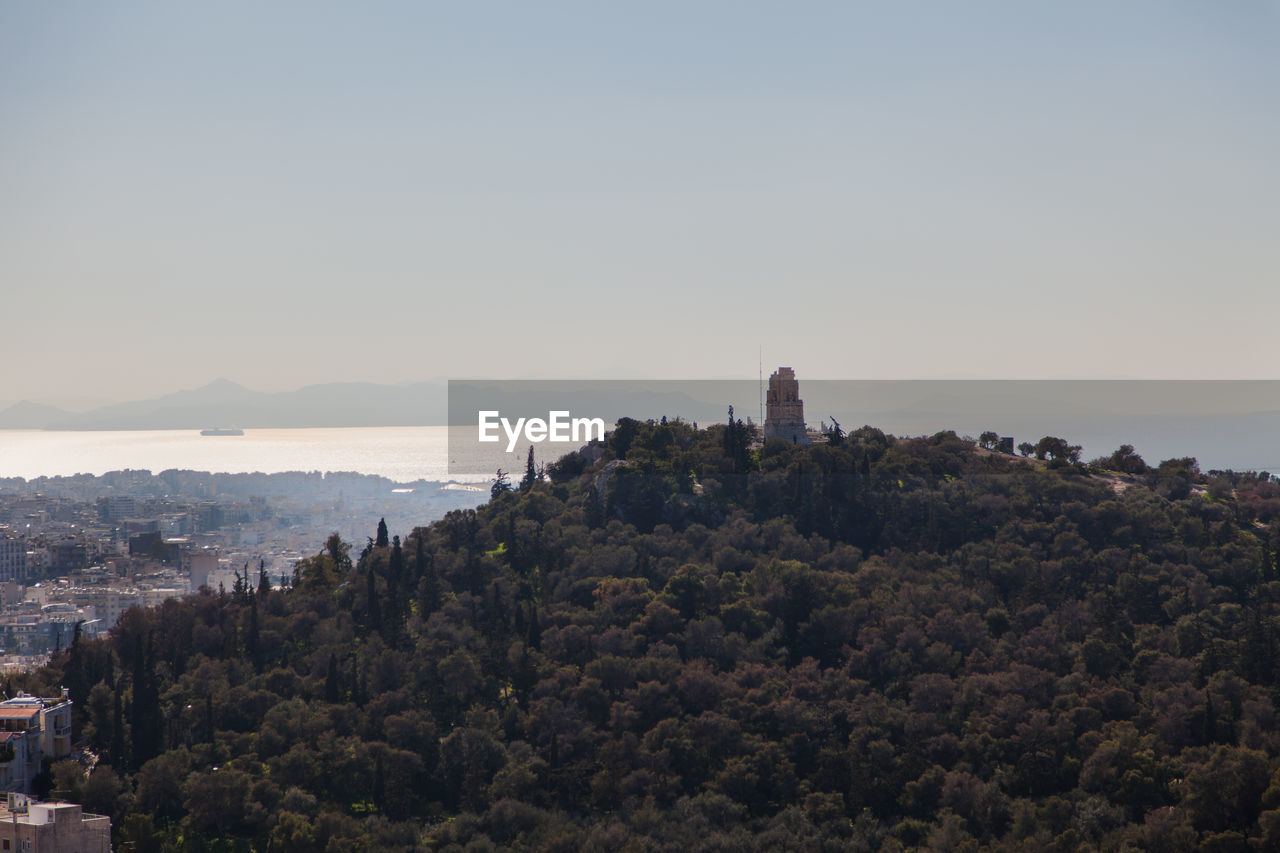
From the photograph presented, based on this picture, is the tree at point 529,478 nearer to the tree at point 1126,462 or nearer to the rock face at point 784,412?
the rock face at point 784,412

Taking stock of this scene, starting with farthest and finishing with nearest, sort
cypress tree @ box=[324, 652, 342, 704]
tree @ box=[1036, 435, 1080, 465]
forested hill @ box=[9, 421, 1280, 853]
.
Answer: tree @ box=[1036, 435, 1080, 465] < cypress tree @ box=[324, 652, 342, 704] < forested hill @ box=[9, 421, 1280, 853]

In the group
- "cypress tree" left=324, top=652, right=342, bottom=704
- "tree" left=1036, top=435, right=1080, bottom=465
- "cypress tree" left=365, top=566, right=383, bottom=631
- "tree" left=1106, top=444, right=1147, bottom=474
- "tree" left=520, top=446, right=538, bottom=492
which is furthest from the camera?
"tree" left=1036, top=435, right=1080, bottom=465

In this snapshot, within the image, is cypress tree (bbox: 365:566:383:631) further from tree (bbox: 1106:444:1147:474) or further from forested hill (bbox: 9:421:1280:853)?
→ tree (bbox: 1106:444:1147:474)

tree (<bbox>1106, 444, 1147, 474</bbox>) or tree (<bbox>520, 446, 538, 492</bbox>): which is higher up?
tree (<bbox>1106, 444, 1147, 474</bbox>)

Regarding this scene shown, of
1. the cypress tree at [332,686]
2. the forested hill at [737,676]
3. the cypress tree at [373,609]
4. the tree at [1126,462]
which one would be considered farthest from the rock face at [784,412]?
the cypress tree at [332,686]

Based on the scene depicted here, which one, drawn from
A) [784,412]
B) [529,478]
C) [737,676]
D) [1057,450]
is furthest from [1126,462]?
[529,478]

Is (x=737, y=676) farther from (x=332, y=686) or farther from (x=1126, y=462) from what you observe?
(x=1126, y=462)

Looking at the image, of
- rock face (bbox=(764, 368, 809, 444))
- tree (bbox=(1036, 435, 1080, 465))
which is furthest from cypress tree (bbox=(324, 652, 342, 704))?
tree (bbox=(1036, 435, 1080, 465))
